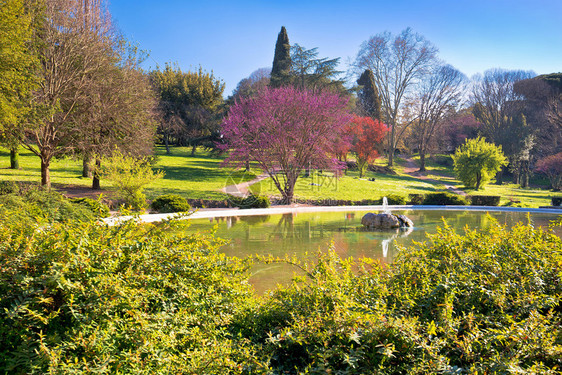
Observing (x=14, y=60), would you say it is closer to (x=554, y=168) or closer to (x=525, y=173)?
(x=554, y=168)

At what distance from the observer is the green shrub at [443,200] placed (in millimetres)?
20828

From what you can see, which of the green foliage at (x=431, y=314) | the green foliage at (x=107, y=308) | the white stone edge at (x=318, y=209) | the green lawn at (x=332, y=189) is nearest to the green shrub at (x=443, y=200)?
the white stone edge at (x=318, y=209)

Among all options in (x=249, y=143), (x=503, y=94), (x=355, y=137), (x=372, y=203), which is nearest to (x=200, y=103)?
(x=355, y=137)

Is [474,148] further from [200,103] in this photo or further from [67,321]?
[67,321]

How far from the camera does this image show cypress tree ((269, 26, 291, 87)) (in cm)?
3400

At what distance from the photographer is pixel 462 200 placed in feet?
68.8

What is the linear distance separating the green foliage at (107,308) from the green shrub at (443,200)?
20.1m

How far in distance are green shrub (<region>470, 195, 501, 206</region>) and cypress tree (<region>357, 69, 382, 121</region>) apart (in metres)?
30.5

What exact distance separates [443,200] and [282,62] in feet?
71.8

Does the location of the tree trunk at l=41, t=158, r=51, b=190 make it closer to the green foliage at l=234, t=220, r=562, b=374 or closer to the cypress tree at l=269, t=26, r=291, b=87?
the green foliage at l=234, t=220, r=562, b=374

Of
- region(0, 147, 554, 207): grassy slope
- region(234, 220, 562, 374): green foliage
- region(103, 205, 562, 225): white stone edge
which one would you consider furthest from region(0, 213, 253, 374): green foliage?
region(0, 147, 554, 207): grassy slope

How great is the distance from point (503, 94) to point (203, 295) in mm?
52711

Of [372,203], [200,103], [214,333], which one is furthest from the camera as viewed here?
[200,103]

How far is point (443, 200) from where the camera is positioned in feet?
68.5
